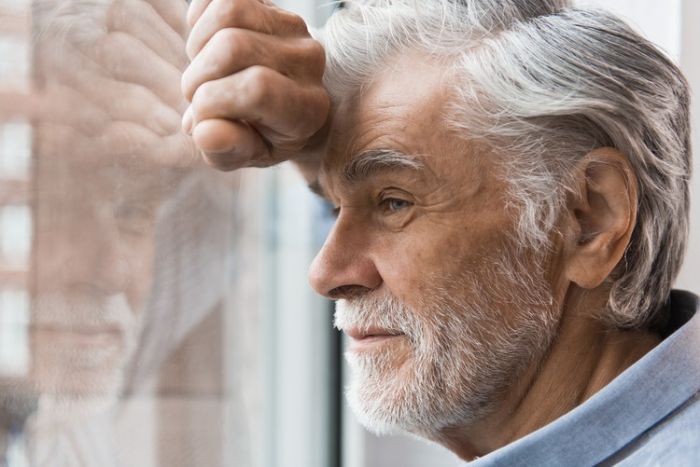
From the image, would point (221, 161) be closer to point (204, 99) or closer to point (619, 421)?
point (204, 99)

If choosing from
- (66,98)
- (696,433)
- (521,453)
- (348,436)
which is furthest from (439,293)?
(348,436)

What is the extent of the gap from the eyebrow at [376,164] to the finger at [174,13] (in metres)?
0.28

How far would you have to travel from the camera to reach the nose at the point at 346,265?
1159mm

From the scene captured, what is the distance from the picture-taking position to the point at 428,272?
113 centimetres

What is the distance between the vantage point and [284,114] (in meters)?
1.05

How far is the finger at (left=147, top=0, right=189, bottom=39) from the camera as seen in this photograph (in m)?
1.13

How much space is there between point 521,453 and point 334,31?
594 millimetres

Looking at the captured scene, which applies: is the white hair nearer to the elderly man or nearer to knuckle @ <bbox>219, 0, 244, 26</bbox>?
the elderly man

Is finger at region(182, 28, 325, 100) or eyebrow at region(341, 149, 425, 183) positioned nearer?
finger at region(182, 28, 325, 100)

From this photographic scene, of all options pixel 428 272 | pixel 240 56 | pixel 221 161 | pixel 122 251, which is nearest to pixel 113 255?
pixel 122 251

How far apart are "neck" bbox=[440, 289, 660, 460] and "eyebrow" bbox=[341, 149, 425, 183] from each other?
27 cm

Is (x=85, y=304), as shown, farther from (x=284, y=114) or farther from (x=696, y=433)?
(x=696, y=433)

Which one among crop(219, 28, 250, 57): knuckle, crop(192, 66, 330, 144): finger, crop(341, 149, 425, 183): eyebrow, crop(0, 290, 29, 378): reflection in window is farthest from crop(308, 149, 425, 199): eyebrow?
crop(0, 290, 29, 378): reflection in window

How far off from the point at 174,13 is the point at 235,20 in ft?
0.57
